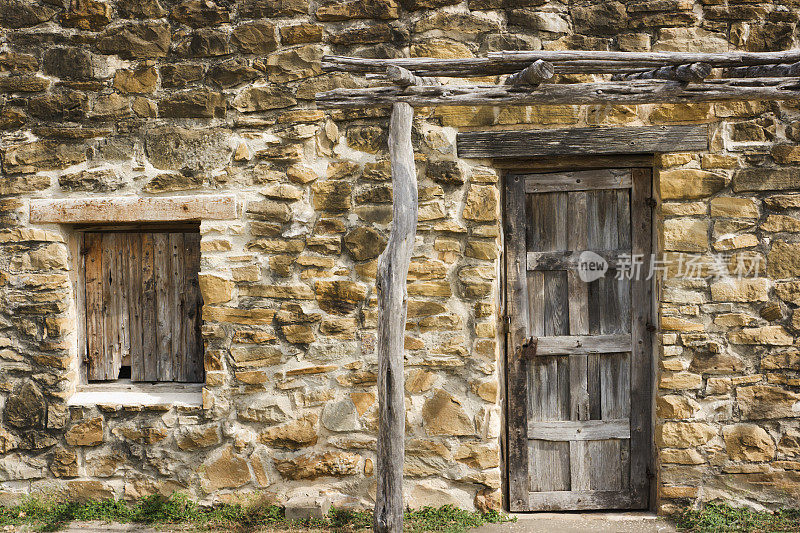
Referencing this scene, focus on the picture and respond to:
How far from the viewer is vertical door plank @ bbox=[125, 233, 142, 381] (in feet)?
12.4

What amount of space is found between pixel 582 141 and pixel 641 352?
4.21 ft

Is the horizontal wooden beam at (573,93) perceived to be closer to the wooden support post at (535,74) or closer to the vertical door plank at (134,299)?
the wooden support post at (535,74)

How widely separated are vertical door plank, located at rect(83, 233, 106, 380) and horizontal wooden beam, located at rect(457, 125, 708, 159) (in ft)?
7.66

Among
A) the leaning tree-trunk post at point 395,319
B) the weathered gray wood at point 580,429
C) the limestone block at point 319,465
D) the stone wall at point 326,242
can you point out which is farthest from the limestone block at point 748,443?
the limestone block at point 319,465

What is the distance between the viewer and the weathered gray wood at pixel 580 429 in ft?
11.8

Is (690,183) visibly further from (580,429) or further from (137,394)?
(137,394)

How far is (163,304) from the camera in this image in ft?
12.5

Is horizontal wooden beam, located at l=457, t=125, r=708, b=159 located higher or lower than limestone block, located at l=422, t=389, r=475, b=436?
higher

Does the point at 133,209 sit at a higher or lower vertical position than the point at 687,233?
higher

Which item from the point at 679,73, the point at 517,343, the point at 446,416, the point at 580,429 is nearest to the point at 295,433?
the point at 446,416

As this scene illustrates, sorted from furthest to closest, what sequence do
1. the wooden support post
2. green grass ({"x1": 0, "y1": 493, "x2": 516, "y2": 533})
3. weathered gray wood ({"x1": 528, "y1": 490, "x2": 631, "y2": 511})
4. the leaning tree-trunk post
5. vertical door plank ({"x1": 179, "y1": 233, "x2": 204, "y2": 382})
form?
vertical door plank ({"x1": 179, "y1": 233, "x2": 204, "y2": 382}) → weathered gray wood ({"x1": 528, "y1": 490, "x2": 631, "y2": 511}) → green grass ({"x1": 0, "y1": 493, "x2": 516, "y2": 533}) → the leaning tree-trunk post → the wooden support post

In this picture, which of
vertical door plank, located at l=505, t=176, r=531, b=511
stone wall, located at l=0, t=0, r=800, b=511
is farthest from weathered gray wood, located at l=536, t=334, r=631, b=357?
stone wall, located at l=0, t=0, r=800, b=511

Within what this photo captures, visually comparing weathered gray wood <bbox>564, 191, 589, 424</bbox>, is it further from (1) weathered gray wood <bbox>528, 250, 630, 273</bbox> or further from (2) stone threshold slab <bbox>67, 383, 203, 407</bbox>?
(2) stone threshold slab <bbox>67, 383, 203, 407</bbox>

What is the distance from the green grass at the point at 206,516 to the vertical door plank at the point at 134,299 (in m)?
0.78
